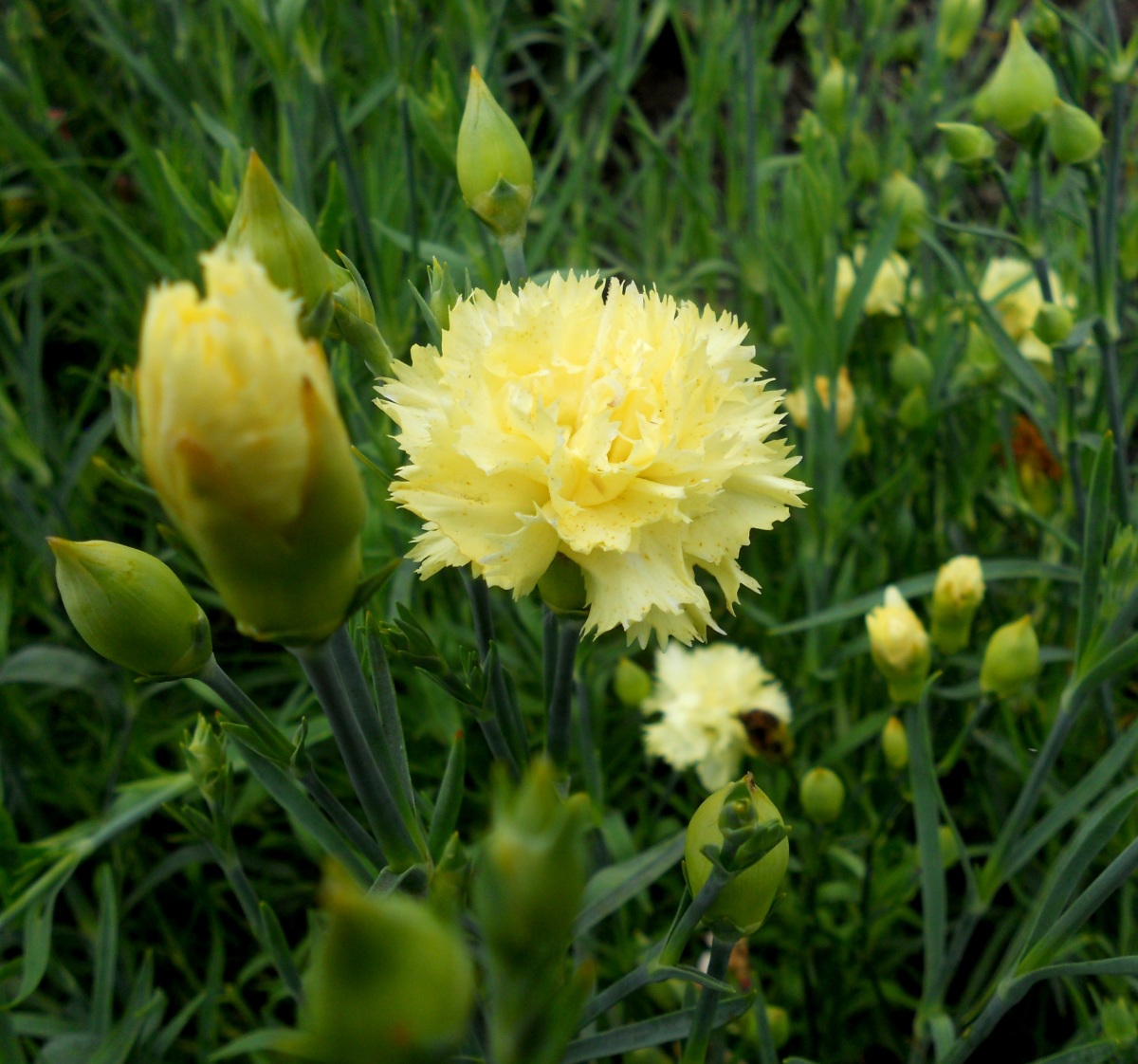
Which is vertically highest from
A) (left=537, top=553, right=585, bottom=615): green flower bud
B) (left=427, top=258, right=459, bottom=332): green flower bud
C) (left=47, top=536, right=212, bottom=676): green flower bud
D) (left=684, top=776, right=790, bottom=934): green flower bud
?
(left=427, top=258, right=459, bottom=332): green flower bud

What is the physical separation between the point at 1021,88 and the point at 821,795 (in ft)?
2.11

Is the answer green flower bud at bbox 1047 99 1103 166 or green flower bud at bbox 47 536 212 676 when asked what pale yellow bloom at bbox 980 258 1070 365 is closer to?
green flower bud at bbox 1047 99 1103 166

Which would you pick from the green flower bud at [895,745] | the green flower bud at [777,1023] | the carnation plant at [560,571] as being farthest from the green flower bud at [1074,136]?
the green flower bud at [777,1023]

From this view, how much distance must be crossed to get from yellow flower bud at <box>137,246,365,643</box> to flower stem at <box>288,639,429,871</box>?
0.16 feet

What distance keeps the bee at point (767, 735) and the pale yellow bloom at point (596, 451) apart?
51cm

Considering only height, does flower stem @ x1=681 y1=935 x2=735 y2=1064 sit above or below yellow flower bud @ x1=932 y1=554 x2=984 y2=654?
above

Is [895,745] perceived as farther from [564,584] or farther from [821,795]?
[564,584]

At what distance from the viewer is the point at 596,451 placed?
1.53 feet

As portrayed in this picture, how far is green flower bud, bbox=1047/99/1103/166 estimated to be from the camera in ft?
2.84

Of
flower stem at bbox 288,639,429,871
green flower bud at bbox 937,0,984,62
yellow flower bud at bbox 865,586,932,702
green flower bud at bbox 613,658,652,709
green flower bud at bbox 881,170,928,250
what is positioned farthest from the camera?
green flower bud at bbox 937,0,984,62

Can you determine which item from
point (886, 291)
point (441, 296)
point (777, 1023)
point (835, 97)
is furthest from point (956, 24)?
point (777, 1023)

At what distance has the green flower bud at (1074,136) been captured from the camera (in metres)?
0.86

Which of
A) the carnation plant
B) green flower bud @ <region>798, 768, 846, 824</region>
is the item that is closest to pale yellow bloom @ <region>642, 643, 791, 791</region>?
the carnation plant

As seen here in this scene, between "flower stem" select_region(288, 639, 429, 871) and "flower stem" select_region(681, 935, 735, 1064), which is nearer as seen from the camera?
"flower stem" select_region(288, 639, 429, 871)
